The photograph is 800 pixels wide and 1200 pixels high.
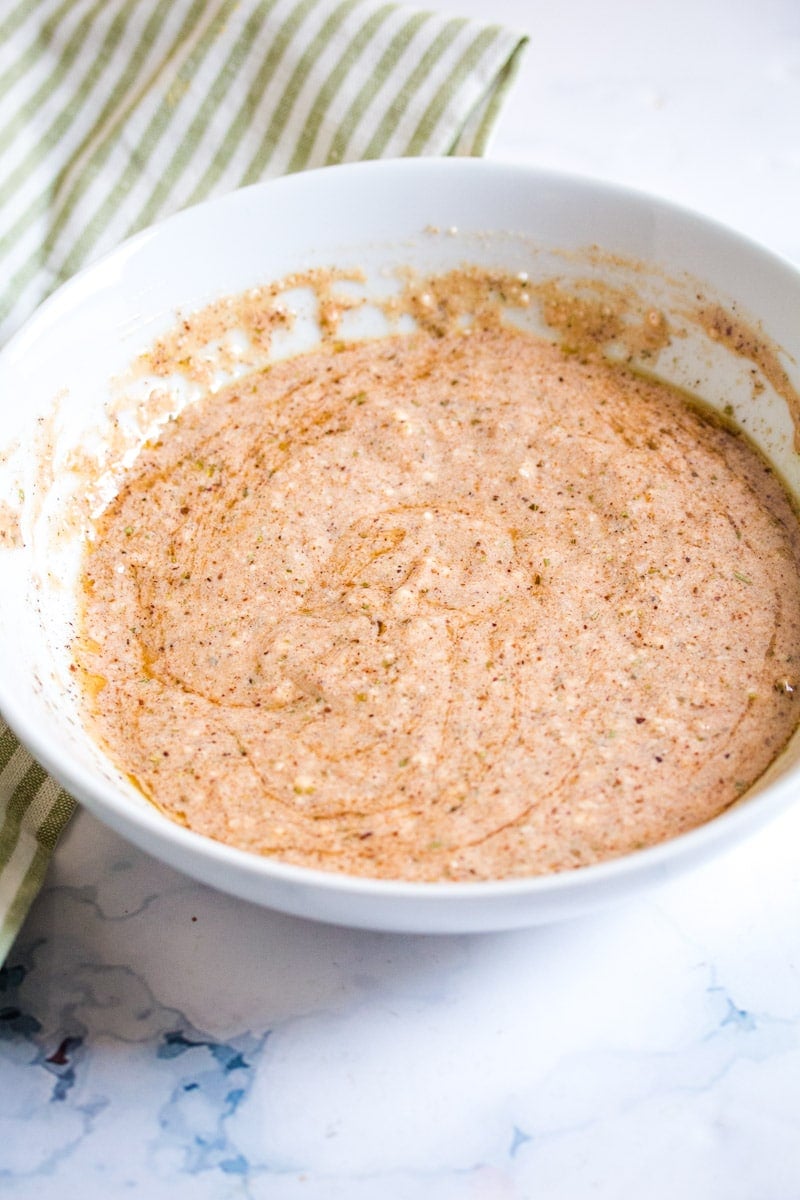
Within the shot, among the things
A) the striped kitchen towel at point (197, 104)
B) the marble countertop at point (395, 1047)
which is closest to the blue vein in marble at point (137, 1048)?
the marble countertop at point (395, 1047)

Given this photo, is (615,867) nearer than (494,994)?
Yes

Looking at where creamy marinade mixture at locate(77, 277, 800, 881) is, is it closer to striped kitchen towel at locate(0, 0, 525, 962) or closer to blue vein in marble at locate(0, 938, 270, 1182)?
blue vein in marble at locate(0, 938, 270, 1182)

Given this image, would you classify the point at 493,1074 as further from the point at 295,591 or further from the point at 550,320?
the point at 550,320

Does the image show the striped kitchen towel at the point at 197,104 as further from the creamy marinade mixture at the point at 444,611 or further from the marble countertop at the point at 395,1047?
the marble countertop at the point at 395,1047

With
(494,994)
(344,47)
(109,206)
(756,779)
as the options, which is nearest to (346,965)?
(494,994)

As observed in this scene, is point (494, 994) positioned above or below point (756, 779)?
below
